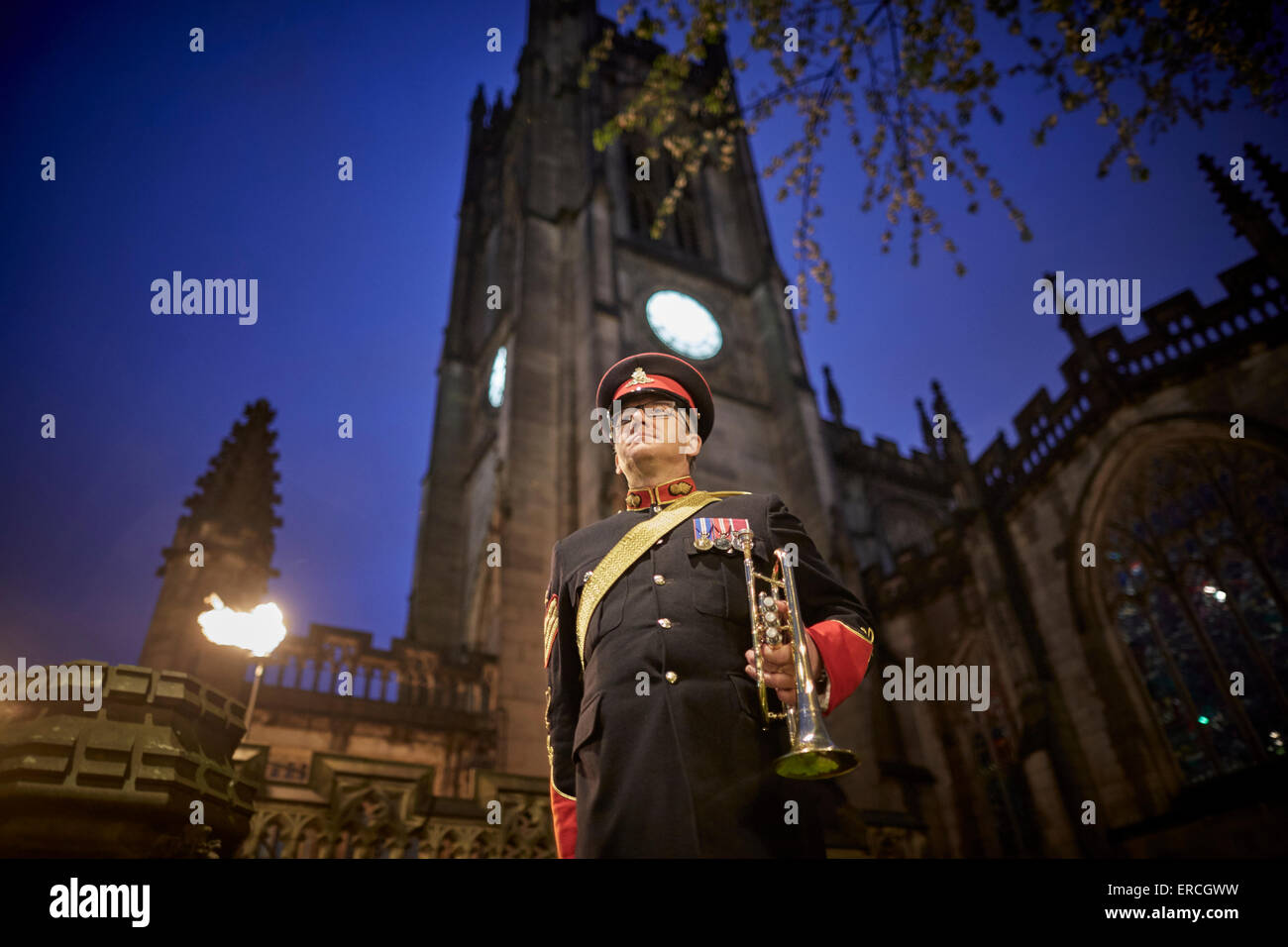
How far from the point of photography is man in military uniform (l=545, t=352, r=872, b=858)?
210 centimetres

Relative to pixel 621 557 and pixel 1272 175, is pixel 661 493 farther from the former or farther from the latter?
pixel 1272 175

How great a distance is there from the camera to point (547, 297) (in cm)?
2091

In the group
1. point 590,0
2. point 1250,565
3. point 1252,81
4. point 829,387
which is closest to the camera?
point 1252,81

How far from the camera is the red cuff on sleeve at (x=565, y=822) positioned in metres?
2.48

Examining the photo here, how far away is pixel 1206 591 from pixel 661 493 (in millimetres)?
13409

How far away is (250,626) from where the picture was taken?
19.5 feet

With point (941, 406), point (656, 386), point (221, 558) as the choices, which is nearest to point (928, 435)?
point (941, 406)

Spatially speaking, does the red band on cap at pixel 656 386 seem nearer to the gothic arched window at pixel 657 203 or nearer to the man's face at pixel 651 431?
the man's face at pixel 651 431

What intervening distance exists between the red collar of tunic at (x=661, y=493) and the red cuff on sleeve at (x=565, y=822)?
105 centimetres

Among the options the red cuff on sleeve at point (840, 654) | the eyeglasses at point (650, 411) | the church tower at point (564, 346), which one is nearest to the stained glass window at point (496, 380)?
the church tower at point (564, 346)

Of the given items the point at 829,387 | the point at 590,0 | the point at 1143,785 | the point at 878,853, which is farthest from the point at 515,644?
the point at 590,0

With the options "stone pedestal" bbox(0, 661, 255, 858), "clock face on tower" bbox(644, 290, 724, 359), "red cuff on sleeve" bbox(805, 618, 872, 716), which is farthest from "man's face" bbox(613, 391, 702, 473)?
"clock face on tower" bbox(644, 290, 724, 359)
